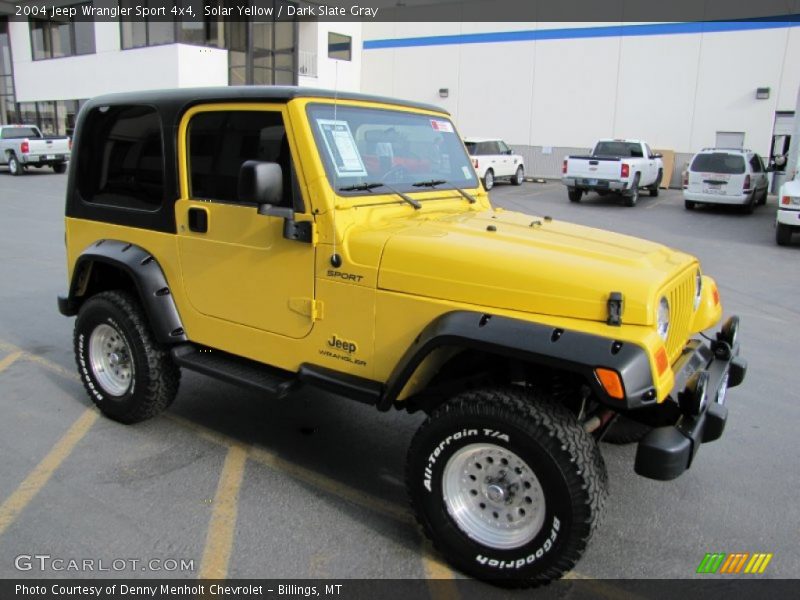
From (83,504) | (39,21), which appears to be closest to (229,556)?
(83,504)

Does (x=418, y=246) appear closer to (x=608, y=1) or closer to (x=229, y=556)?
(x=229, y=556)

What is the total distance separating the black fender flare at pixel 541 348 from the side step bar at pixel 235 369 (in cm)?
81

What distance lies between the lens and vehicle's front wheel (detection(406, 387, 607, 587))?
2.65m

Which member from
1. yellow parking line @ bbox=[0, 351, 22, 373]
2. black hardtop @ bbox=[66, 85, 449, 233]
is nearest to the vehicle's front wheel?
black hardtop @ bbox=[66, 85, 449, 233]

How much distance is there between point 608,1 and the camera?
87.4 feet

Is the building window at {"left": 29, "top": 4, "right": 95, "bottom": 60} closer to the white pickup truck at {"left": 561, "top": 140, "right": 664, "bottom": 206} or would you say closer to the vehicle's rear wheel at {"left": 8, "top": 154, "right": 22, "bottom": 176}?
the vehicle's rear wheel at {"left": 8, "top": 154, "right": 22, "bottom": 176}

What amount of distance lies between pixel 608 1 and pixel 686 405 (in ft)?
91.7

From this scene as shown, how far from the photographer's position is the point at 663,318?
285 cm

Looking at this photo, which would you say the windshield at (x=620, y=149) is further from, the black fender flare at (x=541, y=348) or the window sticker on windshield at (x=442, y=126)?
the black fender flare at (x=541, y=348)

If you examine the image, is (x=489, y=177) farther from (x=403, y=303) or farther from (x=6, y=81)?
(x=6, y=81)

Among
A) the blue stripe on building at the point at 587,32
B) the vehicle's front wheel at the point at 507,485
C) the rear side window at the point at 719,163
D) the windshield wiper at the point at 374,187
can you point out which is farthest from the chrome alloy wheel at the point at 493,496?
the blue stripe on building at the point at 587,32

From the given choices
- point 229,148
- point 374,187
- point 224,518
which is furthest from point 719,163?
point 224,518

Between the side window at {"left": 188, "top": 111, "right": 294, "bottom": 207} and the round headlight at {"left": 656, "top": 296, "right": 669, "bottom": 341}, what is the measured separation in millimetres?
1875

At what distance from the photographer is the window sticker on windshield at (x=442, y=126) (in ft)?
13.9
